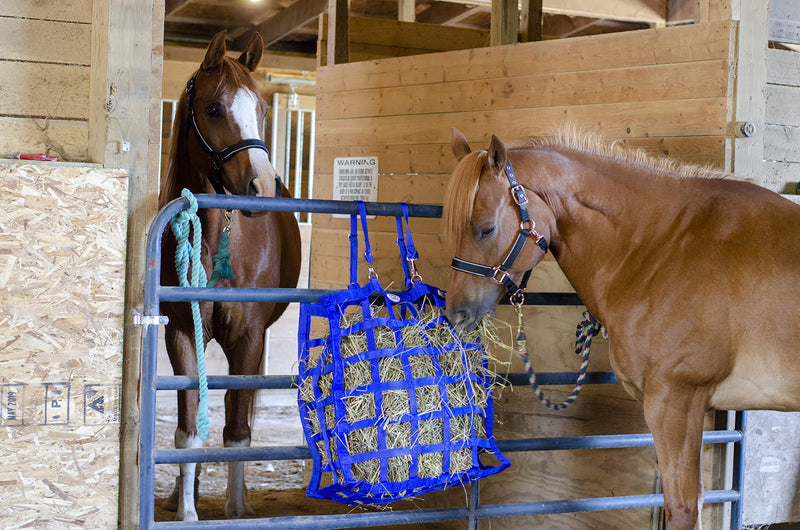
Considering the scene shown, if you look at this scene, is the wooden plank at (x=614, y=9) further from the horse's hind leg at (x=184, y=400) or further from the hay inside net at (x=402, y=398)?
the hay inside net at (x=402, y=398)

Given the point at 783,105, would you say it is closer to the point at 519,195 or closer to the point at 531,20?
the point at 531,20

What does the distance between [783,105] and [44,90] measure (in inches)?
108

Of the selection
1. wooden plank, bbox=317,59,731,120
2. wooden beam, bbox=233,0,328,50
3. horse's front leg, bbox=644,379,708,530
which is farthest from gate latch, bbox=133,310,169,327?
wooden beam, bbox=233,0,328,50

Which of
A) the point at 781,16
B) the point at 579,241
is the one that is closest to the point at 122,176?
the point at 579,241

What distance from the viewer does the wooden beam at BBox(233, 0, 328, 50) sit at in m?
6.26

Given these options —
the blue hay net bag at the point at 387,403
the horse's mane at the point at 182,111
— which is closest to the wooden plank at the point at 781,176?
the blue hay net bag at the point at 387,403

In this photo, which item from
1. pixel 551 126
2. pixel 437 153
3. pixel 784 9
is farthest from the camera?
pixel 437 153

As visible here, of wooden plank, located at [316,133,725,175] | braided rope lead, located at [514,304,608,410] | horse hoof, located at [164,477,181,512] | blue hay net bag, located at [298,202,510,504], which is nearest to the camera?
blue hay net bag, located at [298,202,510,504]

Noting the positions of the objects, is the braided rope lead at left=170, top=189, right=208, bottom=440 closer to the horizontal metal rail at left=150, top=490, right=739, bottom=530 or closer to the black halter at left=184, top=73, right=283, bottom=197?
the horizontal metal rail at left=150, top=490, right=739, bottom=530

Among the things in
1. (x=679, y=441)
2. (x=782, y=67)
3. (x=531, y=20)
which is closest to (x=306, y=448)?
(x=679, y=441)

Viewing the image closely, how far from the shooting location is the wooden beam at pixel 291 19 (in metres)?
6.26

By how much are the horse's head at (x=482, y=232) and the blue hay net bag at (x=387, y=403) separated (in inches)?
4.4

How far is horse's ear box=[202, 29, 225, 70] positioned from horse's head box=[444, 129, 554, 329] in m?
1.13

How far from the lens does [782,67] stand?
120 inches
